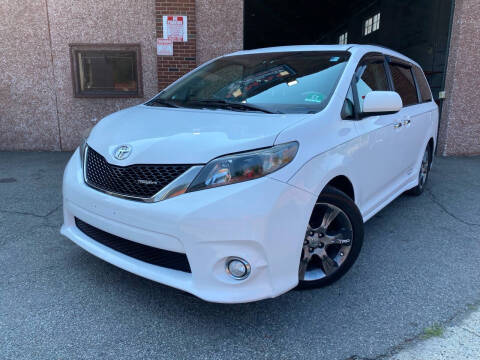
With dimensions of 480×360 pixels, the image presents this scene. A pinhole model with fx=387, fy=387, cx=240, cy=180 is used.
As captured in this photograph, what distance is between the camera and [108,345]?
215 centimetres

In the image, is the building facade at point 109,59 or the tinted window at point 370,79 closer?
the tinted window at point 370,79

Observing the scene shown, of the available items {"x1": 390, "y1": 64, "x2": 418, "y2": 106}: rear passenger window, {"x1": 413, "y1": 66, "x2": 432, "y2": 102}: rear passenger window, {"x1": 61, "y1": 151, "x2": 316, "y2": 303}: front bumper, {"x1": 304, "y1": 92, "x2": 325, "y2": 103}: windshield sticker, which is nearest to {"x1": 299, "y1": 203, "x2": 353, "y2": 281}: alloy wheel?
{"x1": 61, "y1": 151, "x2": 316, "y2": 303}: front bumper

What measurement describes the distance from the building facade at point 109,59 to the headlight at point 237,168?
5.59 metres

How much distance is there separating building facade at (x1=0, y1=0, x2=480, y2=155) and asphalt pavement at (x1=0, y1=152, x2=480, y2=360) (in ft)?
14.2

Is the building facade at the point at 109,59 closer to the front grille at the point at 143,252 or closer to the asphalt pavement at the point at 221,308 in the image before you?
the asphalt pavement at the point at 221,308

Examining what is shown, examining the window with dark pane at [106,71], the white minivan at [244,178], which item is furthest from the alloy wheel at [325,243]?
the window with dark pane at [106,71]

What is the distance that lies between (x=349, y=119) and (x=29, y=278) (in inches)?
103

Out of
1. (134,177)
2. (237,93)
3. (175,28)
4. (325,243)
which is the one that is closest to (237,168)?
(134,177)

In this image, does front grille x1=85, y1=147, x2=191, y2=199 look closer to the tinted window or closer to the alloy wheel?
the alloy wheel

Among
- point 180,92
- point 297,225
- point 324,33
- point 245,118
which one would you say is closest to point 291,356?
point 297,225

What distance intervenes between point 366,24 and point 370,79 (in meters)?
16.9

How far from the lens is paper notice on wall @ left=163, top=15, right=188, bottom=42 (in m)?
7.10

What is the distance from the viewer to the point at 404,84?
165 inches

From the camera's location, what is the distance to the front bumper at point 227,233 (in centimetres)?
201
